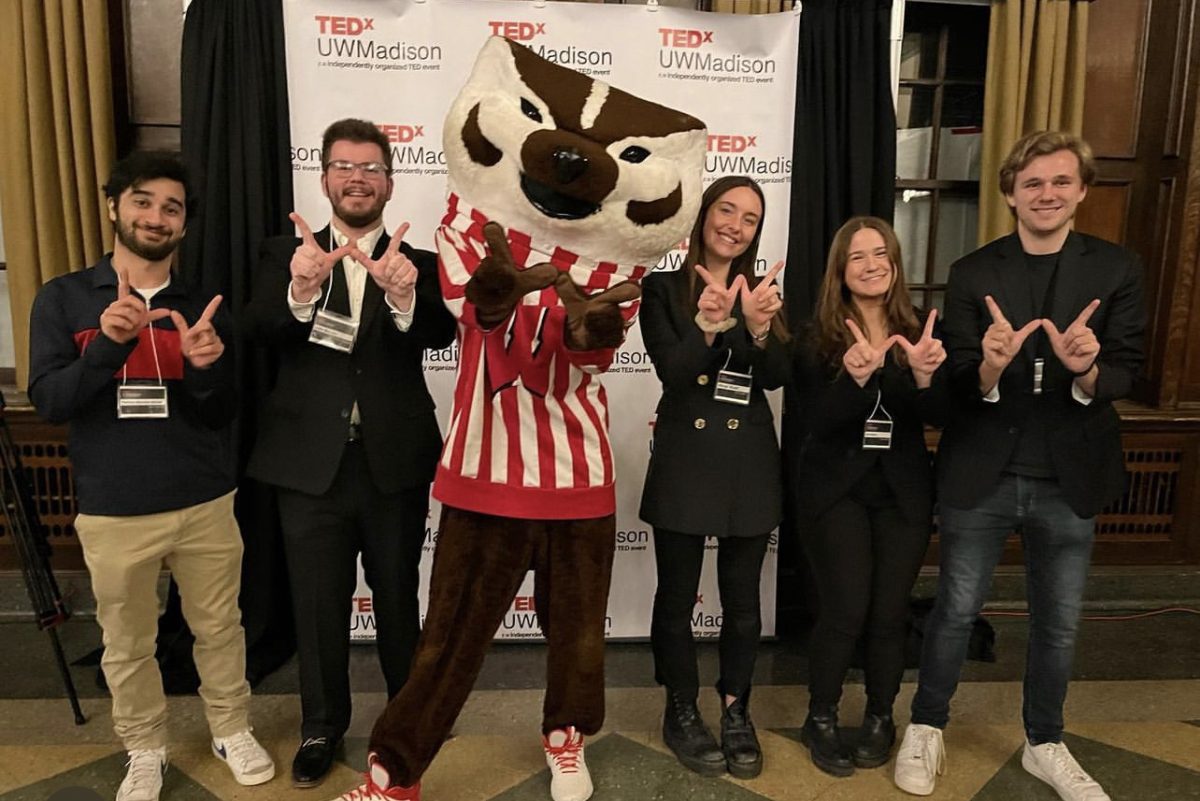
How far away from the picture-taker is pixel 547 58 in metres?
2.42

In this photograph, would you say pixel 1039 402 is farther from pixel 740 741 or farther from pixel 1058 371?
pixel 740 741

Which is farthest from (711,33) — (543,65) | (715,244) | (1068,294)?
(1068,294)

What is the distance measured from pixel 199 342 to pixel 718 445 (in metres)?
1.18

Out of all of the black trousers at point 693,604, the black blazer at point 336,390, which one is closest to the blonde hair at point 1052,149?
the black trousers at point 693,604

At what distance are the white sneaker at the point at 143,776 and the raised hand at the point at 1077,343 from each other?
2.25 meters

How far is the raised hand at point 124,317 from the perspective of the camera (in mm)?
1634

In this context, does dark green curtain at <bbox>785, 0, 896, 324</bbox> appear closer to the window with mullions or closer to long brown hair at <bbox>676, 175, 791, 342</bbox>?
the window with mullions

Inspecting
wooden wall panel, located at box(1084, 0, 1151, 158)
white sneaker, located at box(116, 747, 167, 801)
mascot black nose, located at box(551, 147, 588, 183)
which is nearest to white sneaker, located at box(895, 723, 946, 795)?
mascot black nose, located at box(551, 147, 588, 183)

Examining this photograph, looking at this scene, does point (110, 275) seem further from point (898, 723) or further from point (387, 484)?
point (898, 723)

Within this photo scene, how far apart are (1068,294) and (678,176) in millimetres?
967

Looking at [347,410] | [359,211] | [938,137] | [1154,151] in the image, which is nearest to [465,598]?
[347,410]

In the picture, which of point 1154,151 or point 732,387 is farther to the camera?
point 1154,151

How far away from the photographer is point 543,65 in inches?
62.2

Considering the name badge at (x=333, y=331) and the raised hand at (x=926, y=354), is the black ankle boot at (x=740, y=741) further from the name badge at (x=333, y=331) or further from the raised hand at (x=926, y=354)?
the name badge at (x=333, y=331)
